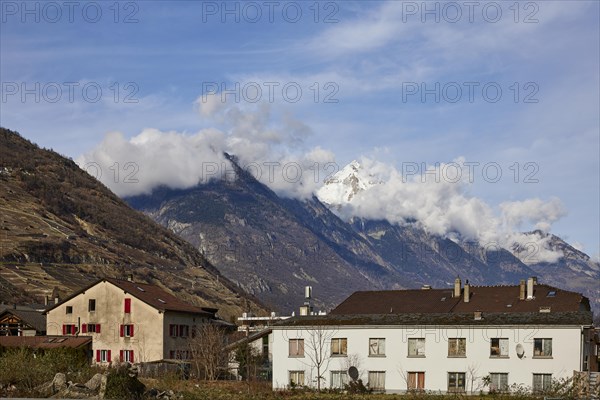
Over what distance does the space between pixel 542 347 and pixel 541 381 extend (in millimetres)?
2408

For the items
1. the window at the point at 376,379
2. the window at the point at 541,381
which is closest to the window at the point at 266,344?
the window at the point at 376,379

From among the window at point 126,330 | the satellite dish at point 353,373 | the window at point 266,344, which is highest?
the window at point 126,330

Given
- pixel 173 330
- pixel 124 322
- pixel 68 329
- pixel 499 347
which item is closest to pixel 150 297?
pixel 124 322

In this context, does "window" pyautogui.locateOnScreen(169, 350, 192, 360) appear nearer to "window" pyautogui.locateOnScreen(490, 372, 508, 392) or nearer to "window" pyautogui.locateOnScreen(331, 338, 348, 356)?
"window" pyautogui.locateOnScreen(331, 338, 348, 356)

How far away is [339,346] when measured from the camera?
2820 inches

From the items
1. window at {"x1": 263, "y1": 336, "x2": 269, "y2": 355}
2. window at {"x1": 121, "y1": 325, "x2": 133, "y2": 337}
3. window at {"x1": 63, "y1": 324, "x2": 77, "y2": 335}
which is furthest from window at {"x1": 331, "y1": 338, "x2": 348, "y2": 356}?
window at {"x1": 63, "y1": 324, "x2": 77, "y2": 335}

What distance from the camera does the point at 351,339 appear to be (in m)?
71.3

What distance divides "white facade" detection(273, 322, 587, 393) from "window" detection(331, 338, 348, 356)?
0.39 ft

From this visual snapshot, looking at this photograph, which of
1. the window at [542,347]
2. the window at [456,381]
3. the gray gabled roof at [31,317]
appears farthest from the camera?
the gray gabled roof at [31,317]

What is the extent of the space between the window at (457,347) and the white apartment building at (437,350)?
0.07m

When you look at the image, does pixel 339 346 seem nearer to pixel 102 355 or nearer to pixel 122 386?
pixel 122 386

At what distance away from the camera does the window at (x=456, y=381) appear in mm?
67625

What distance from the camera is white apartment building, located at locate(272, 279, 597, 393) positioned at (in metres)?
65.7

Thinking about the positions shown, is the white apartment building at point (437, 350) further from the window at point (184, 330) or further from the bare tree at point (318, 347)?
the window at point (184, 330)
